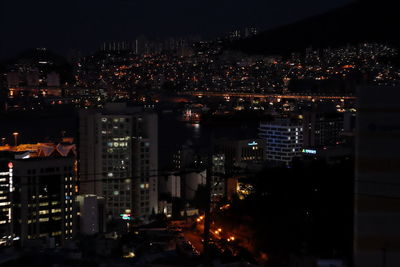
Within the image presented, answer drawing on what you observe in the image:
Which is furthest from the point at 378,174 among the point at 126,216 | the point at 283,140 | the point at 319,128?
the point at 319,128

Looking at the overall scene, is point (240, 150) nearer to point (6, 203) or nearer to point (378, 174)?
point (6, 203)

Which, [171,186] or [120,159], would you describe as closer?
[120,159]

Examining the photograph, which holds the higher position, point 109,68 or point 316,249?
point 109,68

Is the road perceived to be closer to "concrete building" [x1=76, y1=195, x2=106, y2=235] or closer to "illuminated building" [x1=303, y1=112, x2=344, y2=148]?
"concrete building" [x1=76, y1=195, x2=106, y2=235]

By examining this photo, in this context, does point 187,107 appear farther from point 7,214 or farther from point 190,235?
point 190,235

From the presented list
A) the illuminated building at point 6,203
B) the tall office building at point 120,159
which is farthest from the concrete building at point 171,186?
the illuminated building at point 6,203

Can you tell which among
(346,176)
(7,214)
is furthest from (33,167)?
(346,176)
